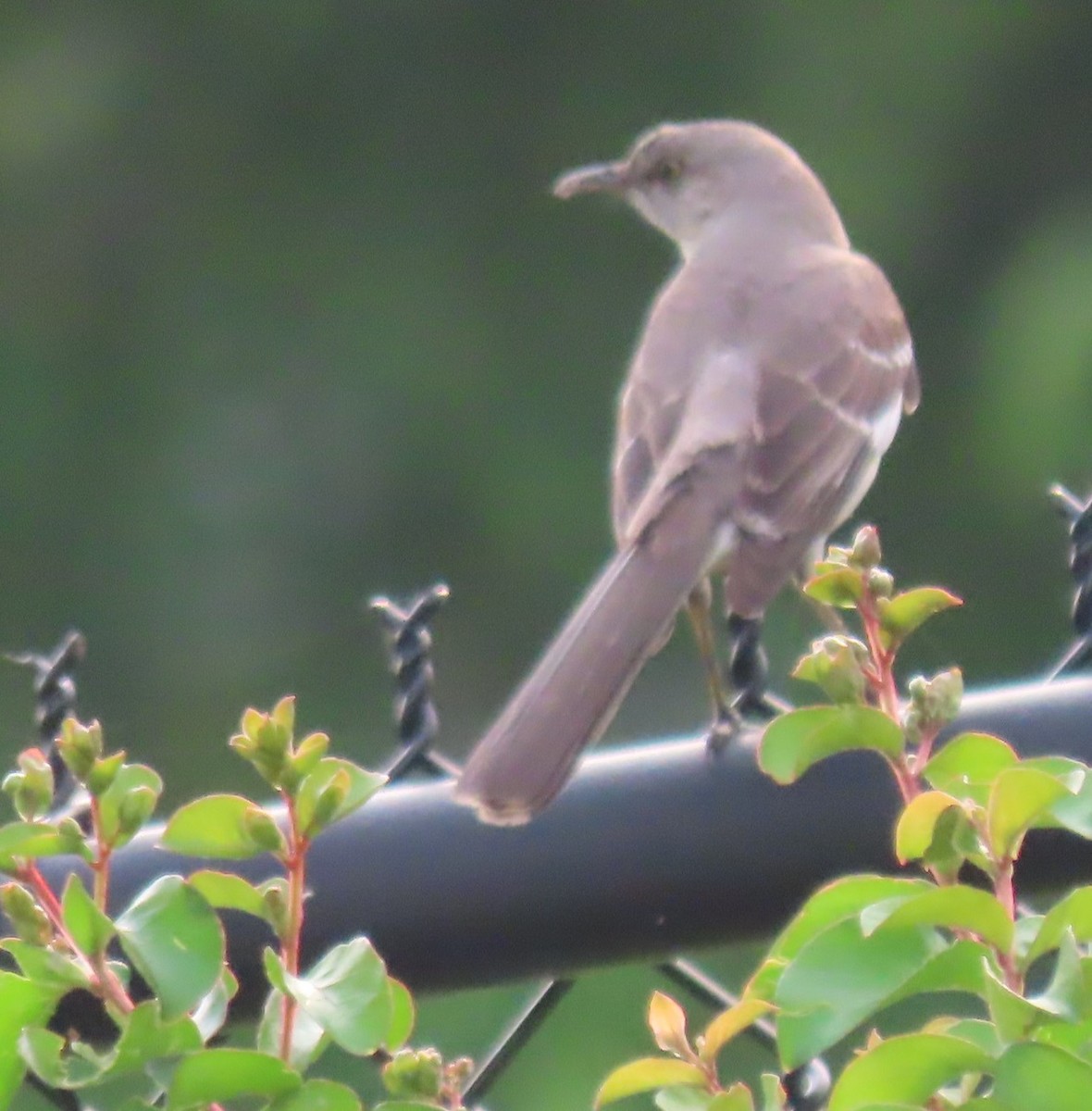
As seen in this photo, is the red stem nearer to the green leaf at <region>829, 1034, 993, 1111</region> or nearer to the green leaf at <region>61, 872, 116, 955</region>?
the green leaf at <region>61, 872, 116, 955</region>

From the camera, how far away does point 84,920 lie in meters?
1.08

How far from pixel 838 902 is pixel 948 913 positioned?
72mm

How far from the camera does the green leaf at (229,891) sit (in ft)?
3.69

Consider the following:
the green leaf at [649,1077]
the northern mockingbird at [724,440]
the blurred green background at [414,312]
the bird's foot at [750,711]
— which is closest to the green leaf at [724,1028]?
the green leaf at [649,1077]

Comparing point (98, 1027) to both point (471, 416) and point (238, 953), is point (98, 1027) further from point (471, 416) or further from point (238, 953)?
point (471, 416)

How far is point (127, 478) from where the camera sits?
11594 mm

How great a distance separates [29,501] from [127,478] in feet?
1.52

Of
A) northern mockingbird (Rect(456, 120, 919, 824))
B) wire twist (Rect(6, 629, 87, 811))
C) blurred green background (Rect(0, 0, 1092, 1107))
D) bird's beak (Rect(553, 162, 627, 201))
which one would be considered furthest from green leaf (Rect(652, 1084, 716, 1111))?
blurred green background (Rect(0, 0, 1092, 1107))

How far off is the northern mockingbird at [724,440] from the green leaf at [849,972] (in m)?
0.43

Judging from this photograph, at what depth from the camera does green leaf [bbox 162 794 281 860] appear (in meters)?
1.12

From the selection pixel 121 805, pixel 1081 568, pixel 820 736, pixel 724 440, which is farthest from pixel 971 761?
pixel 724 440

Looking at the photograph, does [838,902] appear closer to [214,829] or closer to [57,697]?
[214,829]

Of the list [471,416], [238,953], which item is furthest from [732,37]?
[238,953]

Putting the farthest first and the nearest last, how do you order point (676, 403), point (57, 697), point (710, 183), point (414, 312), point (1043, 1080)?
point (414, 312) → point (710, 183) → point (676, 403) → point (57, 697) → point (1043, 1080)
